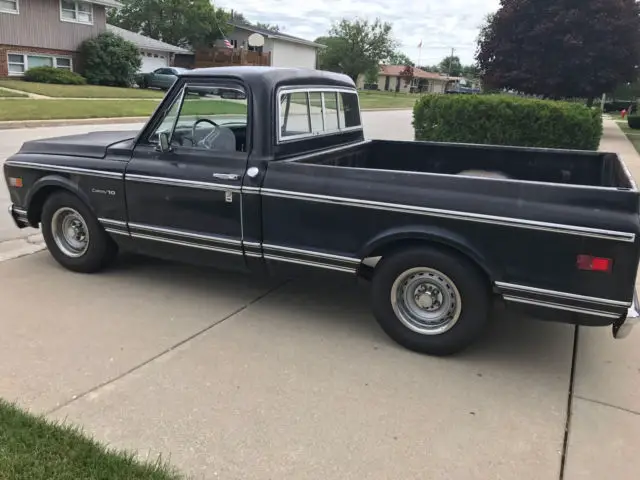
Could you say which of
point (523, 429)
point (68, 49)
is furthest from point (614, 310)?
point (68, 49)

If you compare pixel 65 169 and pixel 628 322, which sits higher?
pixel 65 169

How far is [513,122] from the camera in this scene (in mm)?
11070

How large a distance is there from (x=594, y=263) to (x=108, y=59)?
33.7m

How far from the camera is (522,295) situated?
3.55 meters

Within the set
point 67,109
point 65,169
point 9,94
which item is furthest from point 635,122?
point 65,169

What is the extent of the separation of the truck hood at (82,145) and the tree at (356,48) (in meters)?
68.5

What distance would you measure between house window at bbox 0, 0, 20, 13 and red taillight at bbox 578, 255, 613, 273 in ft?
106

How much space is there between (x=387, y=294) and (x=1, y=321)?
276 centimetres

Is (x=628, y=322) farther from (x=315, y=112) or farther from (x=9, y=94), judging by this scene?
(x=9, y=94)

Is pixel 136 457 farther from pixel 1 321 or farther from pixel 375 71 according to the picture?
pixel 375 71

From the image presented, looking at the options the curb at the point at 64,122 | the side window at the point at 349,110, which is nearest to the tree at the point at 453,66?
the curb at the point at 64,122

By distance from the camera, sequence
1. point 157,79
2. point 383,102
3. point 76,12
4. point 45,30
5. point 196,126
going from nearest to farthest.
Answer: point 196,126 → point 45,30 → point 76,12 → point 157,79 → point 383,102

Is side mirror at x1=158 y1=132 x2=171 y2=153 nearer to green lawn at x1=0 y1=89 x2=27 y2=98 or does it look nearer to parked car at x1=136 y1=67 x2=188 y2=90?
green lawn at x1=0 y1=89 x2=27 y2=98

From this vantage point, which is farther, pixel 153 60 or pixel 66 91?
pixel 153 60
